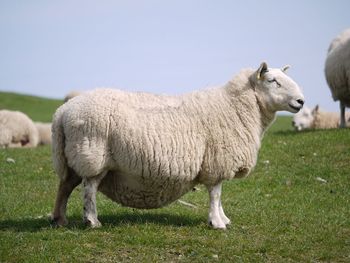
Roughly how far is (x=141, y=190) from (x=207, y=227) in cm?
111

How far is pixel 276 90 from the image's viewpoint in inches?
348

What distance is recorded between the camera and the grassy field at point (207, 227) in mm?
7418

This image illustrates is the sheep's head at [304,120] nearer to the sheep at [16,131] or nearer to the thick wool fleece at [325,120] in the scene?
the thick wool fleece at [325,120]

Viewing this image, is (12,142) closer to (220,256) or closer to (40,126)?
(40,126)

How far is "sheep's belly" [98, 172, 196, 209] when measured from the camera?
8.60 meters

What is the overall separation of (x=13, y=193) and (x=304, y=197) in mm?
5655

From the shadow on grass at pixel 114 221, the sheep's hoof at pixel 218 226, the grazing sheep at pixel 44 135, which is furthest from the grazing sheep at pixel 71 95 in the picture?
the sheep's hoof at pixel 218 226

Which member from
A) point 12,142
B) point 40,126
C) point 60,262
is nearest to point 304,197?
point 60,262

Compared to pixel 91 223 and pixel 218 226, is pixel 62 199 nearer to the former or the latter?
pixel 91 223

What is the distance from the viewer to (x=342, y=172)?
1275 centimetres

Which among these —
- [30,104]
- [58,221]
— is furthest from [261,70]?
[30,104]

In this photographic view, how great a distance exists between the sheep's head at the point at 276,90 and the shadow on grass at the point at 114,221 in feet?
7.04

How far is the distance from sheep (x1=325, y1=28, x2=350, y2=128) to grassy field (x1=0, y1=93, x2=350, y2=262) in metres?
3.81

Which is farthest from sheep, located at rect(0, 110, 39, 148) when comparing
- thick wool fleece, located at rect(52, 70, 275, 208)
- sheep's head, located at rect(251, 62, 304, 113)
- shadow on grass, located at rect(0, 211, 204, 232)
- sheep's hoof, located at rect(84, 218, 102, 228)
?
sheep's head, located at rect(251, 62, 304, 113)
